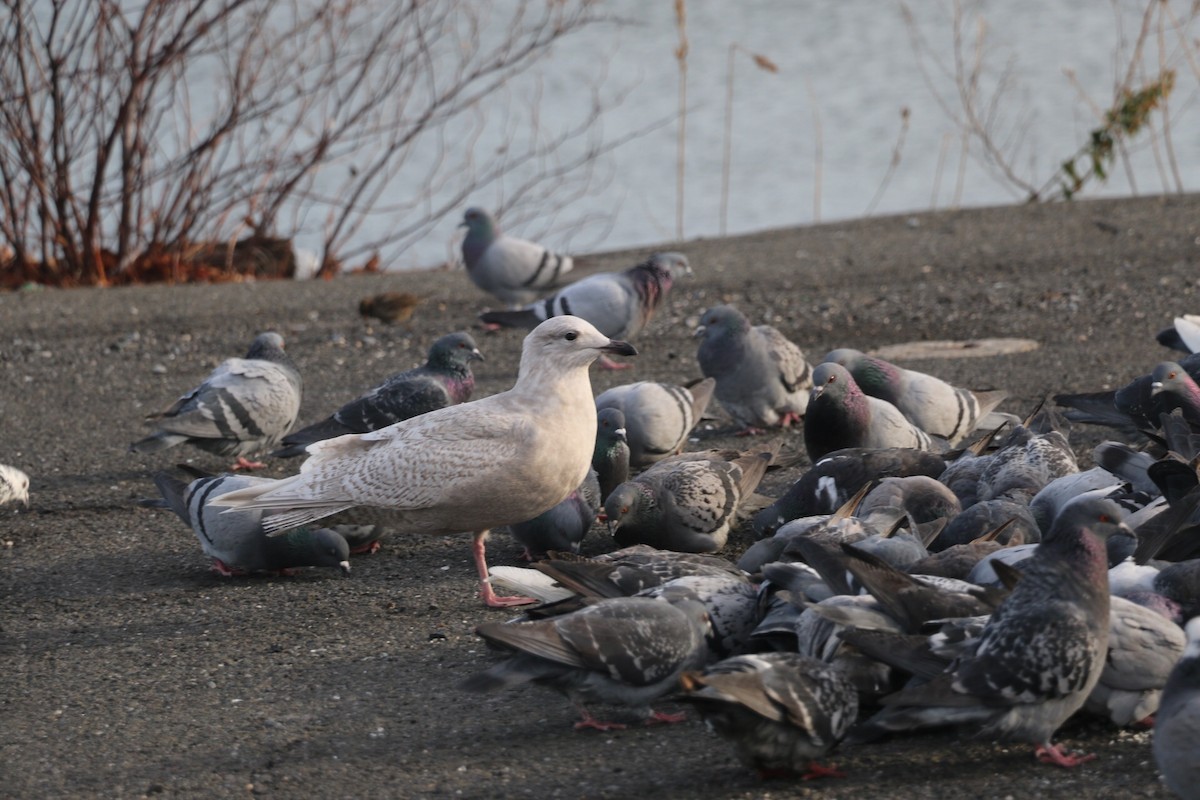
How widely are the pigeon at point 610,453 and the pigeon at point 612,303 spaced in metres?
2.32

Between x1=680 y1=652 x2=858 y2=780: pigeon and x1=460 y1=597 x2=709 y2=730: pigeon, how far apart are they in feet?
0.96

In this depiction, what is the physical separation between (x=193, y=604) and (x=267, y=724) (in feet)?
3.63

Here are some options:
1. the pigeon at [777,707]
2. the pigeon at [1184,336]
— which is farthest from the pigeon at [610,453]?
the pigeon at [1184,336]

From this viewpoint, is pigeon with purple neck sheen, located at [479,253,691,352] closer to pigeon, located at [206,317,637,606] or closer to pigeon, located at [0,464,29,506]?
pigeon, located at [0,464,29,506]

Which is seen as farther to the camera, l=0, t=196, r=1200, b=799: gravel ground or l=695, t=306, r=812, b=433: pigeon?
l=695, t=306, r=812, b=433: pigeon

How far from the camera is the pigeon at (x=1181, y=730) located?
104 inches

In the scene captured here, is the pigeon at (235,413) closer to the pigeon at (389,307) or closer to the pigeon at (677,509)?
the pigeon at (677,509)

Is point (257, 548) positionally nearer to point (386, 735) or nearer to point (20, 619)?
point (20, 619)

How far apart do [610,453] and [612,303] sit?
2.48 metres

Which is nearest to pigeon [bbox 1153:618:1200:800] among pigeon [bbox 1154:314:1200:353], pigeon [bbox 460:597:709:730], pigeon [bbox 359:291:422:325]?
pigeon [bbox 460:597:709:730]

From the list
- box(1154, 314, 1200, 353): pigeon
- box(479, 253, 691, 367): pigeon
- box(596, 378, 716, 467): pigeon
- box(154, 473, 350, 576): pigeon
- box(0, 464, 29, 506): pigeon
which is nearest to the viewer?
box(154, 473, 350, 576): pigeon

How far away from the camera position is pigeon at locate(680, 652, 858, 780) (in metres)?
2.88

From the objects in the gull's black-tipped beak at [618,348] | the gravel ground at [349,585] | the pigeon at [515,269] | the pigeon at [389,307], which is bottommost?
the gravel ground at [349,585]

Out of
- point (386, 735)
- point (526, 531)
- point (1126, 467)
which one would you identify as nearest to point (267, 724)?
point (386, 735)
